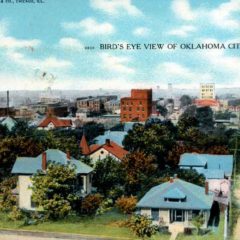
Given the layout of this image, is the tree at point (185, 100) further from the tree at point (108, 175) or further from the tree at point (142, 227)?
the tree at point (142, 227)

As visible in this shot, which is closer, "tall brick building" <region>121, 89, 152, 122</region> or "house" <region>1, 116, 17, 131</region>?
"tall brick building" <region>121, 89, 152, 122</region>

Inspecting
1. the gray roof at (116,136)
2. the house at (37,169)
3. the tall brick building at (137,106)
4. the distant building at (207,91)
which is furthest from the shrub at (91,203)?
the distant building at (207,91)

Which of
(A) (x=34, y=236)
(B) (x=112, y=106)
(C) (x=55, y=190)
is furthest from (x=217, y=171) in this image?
(A) (x=34, y=236)

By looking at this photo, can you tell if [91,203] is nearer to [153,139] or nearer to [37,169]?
[37,169]

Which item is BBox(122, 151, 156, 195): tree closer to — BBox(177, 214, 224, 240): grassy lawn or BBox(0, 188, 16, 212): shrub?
BBox(177, 214, 224, 240): grassy lawn

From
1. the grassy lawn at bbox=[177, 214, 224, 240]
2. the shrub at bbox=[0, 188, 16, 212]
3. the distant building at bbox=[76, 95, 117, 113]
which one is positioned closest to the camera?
the grassy lawn at bbox=[177, 214, 224, 240]

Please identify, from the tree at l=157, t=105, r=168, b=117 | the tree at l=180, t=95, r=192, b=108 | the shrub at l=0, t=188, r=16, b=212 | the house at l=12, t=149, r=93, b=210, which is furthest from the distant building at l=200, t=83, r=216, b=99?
the shrub at l=0, t=188, r=16, b=212
